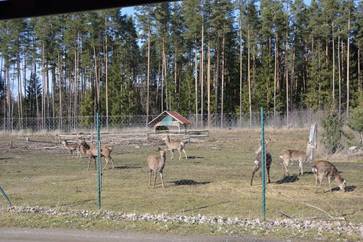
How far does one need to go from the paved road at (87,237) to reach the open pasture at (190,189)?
10.3 ft

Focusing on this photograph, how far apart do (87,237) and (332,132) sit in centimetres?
1913

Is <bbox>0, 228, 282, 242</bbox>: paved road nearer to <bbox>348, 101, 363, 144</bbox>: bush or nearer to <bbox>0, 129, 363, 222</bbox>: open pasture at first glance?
<bbox>0, 129, 363, 222</bbox>: open pasture

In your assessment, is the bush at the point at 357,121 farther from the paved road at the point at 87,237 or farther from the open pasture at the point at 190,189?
the paved road at the point at 87,237

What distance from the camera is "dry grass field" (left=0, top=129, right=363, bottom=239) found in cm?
1162

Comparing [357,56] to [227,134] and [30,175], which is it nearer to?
[227,134]

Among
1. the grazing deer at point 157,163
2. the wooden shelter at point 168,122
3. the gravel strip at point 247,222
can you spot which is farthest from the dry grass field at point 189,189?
the wooden shelter at point 168,122

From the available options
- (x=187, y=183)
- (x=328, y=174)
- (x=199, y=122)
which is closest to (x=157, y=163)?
(x=187, y=183)

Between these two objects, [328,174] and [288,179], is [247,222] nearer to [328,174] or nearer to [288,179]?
[328,174]

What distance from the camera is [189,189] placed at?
14859 millimetres

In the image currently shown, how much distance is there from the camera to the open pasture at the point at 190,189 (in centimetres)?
1162

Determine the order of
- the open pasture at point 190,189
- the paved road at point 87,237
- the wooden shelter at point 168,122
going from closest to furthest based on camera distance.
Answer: the paved road at point 87,237, the open pasture at point 190,189, the wooden shelter at point 168,122

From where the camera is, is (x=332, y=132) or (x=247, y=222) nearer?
(x=247, y=222)

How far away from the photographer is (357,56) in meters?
62.2

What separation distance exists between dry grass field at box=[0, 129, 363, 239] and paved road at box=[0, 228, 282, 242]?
3201mm
